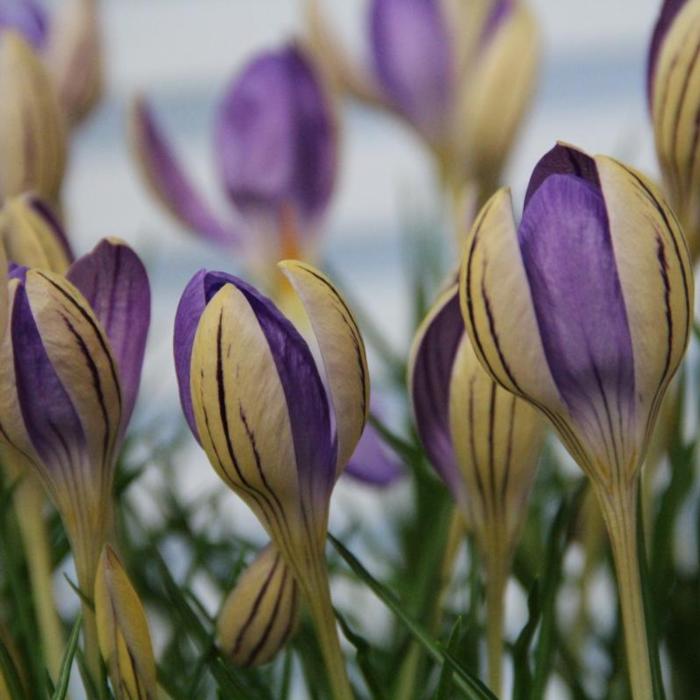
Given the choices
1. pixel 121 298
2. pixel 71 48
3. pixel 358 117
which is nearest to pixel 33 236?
pixel 121 298

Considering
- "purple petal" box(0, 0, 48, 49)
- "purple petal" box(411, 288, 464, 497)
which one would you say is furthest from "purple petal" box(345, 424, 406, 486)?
"purple petal" box(0, 0, 48, 49)

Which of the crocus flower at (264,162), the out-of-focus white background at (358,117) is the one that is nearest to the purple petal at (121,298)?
the crocus flower at (264,162)

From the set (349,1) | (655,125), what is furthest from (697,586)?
(349,1)

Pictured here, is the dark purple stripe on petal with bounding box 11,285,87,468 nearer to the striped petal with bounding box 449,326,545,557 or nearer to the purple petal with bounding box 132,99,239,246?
the striped petal with bounding box 449,326,545,557

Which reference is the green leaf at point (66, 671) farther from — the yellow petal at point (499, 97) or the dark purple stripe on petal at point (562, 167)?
the yellow petal at point (499, 97)

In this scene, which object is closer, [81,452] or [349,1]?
[81,452]

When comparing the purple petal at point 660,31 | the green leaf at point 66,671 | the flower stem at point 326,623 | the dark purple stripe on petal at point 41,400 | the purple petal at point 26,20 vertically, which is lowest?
the flower stem at point 326,623

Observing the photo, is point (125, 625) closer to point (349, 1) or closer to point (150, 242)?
point (150, 242)
